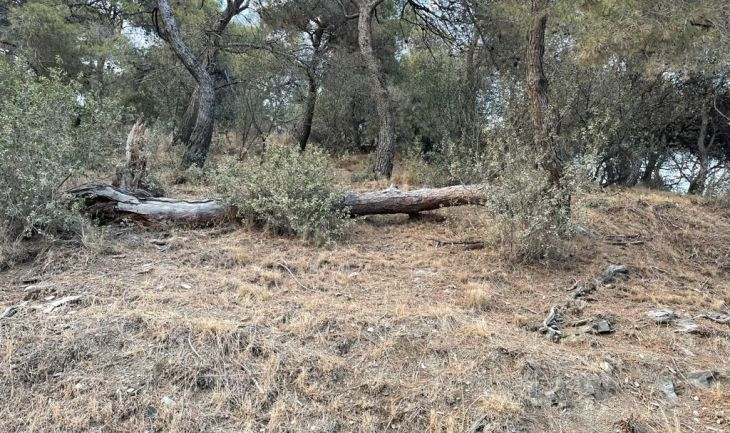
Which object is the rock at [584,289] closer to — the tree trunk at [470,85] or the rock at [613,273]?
the rock at [613,273]

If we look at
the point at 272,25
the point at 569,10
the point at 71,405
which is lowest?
the point at 71,405

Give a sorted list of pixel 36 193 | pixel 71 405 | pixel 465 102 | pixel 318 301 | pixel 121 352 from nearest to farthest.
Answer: pixel 71 405 → pixel 121 352 → pixel 318 301 → pixel 36 193 → pixel 465 102

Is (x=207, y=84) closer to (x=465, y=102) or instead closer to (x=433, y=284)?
(x=465, y=102)

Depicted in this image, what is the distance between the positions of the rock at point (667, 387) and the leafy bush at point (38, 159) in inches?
167

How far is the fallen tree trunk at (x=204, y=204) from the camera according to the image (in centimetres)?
446

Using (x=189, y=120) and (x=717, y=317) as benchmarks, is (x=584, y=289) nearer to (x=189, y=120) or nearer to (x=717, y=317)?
(x=717, y=317)

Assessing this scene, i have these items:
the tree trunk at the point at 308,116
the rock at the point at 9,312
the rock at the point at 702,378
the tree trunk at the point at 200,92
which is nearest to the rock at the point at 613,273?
the rock at the point at 702,378

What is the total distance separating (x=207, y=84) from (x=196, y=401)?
6496 millimetres

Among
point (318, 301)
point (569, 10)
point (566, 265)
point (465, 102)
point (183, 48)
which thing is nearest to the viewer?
point (318, 301)

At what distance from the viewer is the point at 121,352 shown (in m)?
2.61

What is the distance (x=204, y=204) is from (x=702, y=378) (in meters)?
4.26

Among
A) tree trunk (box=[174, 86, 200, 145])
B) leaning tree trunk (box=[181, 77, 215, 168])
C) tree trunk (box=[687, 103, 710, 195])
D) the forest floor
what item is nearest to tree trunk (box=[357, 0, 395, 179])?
leaning tree trunk (box=[181, 77, 215, 168])

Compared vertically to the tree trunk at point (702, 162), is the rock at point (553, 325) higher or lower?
lower

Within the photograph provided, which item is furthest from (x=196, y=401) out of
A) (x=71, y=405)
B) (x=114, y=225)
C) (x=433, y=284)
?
(x=114, y=225)
